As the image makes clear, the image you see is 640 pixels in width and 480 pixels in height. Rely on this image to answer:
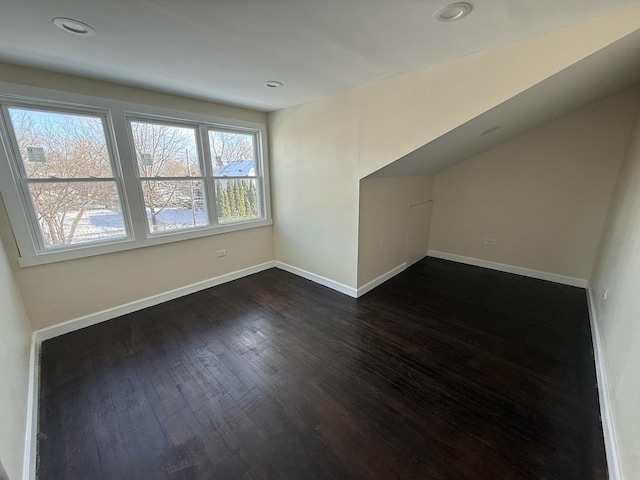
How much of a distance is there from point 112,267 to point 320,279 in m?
2.49

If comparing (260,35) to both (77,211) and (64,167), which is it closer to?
(64,167)

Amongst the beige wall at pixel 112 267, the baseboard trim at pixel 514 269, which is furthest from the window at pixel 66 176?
the baseboard trim at pixel 514 269

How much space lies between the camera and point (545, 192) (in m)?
3.62

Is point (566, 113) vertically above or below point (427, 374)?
above

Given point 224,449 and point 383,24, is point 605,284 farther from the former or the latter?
point 224,449

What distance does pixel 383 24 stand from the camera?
1.58 meters

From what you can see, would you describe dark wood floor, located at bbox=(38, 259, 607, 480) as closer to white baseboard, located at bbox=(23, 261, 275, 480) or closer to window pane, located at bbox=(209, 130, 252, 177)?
white baseboard, located at bbox=(23, 261, 275, 480)

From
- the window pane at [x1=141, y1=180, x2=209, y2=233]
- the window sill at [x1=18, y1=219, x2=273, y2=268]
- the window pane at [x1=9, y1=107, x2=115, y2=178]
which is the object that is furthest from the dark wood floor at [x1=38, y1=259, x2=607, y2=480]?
the window pane at [x1=9, y1=107, x2=115, y2=178]

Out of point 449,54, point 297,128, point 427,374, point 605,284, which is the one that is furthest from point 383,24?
point 605,284

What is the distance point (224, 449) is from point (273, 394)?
0.45 metres

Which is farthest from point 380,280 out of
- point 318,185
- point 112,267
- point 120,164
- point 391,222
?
point 120,164

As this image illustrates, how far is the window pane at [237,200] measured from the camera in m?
3.69

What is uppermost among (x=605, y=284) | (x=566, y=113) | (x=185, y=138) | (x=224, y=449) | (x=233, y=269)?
(x=566, y=113)

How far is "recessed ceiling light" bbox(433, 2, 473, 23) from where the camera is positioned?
141 centimetres
